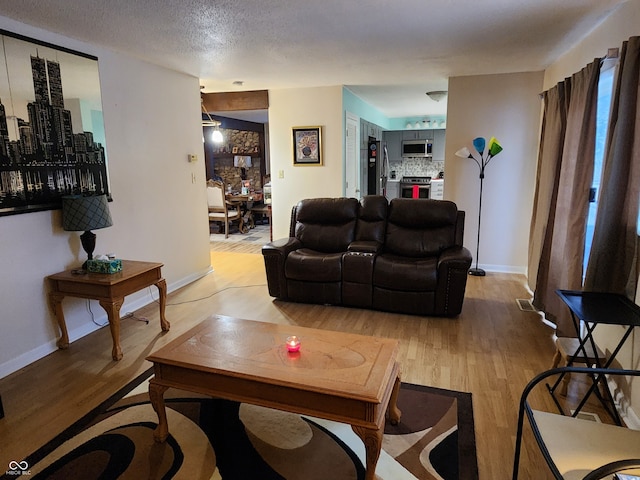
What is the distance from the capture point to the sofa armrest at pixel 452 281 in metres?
3.34

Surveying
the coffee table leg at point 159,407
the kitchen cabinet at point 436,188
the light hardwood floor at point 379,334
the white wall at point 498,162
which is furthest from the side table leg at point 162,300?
the kitchen cabinet at point 436,188

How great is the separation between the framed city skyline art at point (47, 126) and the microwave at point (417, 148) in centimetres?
721

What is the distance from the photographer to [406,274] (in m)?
3.48

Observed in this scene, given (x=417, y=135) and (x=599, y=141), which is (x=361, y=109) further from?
(x=599, y=141)

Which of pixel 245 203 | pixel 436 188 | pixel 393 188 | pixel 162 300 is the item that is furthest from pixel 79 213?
pixel 393 188

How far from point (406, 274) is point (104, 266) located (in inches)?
94.2

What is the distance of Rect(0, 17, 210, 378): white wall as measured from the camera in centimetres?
271

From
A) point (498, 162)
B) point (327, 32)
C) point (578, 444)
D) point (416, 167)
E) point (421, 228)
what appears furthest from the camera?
point (416, 167)

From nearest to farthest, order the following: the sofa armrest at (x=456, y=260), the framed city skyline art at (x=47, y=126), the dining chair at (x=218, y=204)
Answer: the framed city skyline art at (x=47, y=126), the sofa armrest at (x=456, y=260), the dining chair at (x=218, y=204)

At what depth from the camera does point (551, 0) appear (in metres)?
2.43

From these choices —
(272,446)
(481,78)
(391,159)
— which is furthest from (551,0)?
(391,159)

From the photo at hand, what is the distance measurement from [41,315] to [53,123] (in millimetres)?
1385

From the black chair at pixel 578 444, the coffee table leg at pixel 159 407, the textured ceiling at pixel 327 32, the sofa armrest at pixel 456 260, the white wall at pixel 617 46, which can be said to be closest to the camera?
the black chair at pixel 578 444

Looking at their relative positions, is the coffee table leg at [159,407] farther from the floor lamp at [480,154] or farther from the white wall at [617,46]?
the floor lamp at [480,154]
